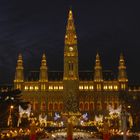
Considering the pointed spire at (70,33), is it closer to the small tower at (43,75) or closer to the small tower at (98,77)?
the small tower at (43,75)

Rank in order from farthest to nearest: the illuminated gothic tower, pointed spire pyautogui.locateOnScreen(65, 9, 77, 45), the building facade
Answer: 1. pointed spire pyautogui.locateOnScreen(65, 9, 77, 45)
2. the building facade
3. the illuminated gothic tower

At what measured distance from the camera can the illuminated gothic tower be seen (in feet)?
471

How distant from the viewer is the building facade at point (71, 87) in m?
147

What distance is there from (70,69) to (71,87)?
706 cm

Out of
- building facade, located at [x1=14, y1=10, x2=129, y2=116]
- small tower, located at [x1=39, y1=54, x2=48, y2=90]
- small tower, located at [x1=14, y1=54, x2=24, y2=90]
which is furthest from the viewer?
small tower, located at [x1=39, y1=54, x2=48, y2=90]

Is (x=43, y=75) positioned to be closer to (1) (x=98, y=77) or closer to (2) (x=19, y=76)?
(2) (x=19, y=76)

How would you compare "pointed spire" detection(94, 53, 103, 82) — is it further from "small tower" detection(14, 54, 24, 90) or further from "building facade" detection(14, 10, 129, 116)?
"small tower" detection(14, 54, 24, 90)

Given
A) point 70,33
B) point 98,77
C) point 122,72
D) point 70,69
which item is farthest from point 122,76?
point 70,33

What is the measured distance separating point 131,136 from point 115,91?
307 ft

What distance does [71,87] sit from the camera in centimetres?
14625

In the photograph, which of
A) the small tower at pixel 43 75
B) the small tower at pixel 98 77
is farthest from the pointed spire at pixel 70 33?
the small tower at pixel 98 77

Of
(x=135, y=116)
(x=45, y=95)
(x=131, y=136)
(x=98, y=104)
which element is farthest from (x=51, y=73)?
(x=131, y=136)

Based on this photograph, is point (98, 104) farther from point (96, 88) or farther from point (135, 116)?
point (135, 116)

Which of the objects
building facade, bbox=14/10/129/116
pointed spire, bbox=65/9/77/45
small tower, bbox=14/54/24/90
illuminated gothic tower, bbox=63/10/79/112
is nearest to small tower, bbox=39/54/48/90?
building facade, bbox=14/10/129/116
